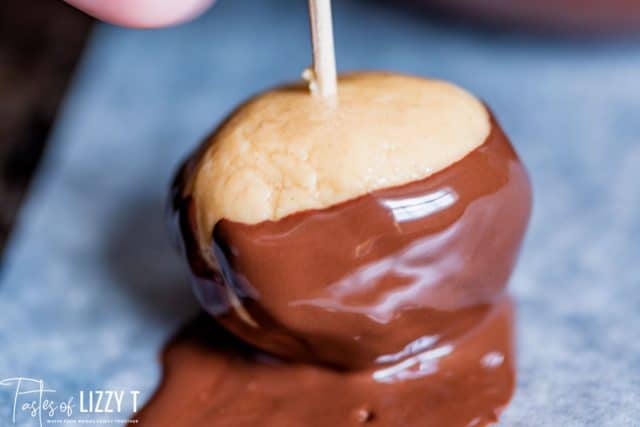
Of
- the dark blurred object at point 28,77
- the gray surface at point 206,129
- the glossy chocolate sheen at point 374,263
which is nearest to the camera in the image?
the glossy chocolate sheen at point 374,263

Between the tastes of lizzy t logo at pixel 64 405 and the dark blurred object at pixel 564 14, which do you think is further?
the dark blurred object at pixel 564 14

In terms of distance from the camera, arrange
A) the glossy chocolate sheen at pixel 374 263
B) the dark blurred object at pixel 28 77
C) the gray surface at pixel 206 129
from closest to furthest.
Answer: the glossy chocolate sheen at pixel 374 263
the gray surface at pixel 206 129
the dark blurred object at pixel 28 77

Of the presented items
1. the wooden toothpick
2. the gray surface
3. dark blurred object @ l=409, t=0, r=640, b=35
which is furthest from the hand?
dark blurred object @ l=409, t=0, r=640, b=35

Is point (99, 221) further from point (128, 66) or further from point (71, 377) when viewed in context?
point (128, 66)

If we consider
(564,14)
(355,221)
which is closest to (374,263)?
(355,221)

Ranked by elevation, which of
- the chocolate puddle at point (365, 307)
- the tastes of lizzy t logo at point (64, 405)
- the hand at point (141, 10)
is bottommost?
the tastes of lizzy t logo at point (64, 405)

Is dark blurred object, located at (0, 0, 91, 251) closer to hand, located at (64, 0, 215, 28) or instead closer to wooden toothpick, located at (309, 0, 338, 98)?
hand, located at (64, 0, 215, 28)

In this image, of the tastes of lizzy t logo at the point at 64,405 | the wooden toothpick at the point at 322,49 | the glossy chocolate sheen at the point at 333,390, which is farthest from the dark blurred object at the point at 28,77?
the wooden toothpick at the point at 322,49

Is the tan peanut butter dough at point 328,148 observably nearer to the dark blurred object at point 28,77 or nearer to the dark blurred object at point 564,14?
the dark blurred object at point 28,77

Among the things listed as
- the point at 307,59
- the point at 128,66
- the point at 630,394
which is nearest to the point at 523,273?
the point at 630,394
